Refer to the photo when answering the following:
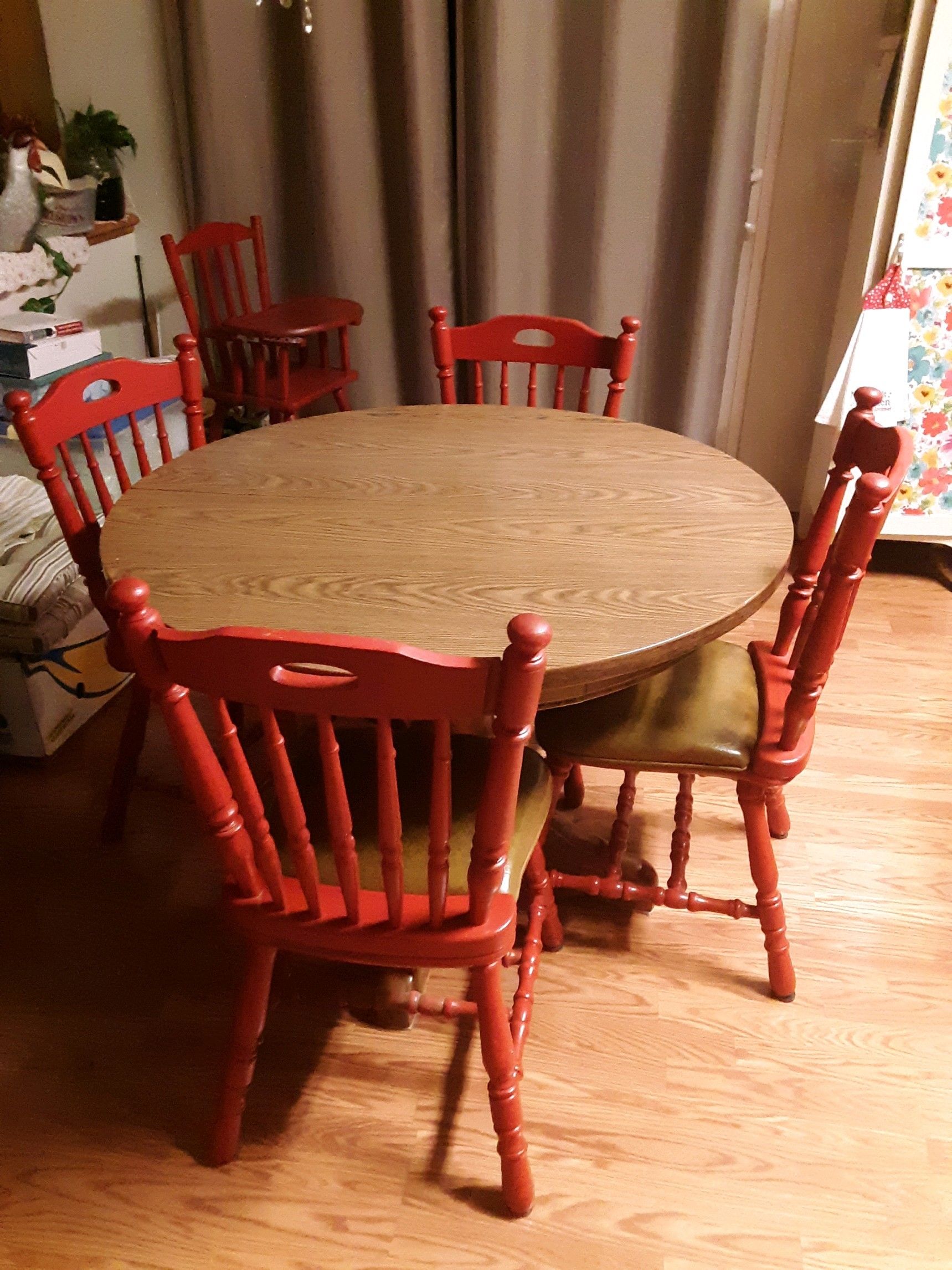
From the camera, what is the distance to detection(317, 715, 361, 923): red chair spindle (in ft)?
3.12

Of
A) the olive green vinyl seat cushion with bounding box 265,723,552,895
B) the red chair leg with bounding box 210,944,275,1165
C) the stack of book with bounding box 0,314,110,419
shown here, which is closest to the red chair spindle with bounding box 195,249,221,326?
the stack of book with bounding box 0,314,110,419

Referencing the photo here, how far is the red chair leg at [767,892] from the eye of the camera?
1428mm

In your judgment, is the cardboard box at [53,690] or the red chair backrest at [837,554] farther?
the cardboard box at [53,690]

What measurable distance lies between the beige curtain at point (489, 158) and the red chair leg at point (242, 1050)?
7.11 feet

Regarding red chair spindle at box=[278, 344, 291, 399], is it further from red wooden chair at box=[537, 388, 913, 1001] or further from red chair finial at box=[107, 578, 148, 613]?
red chair finial at box=[107, 578, 148, 613]

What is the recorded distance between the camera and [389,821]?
99 cm

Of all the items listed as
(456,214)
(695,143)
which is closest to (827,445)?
(695,143)

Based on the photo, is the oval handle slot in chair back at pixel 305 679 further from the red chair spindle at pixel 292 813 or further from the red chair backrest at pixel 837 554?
the red chair backrest at pixel 837 554

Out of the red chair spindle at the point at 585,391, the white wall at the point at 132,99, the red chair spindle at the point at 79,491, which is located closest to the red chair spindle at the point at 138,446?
the red chair spindle at the point at 79,491

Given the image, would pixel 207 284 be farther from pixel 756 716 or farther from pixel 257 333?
pixel 756 716

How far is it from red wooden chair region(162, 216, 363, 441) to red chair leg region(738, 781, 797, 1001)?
70.6 inches

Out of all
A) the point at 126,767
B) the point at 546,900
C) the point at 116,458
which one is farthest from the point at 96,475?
the point at 546,900

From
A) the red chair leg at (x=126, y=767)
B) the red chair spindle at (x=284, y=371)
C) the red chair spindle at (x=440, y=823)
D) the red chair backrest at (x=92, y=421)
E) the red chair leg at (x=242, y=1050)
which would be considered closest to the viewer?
the red chair spindle at (x=440, y=823)

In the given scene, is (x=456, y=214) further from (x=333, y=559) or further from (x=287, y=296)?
(x=333, y=559)
